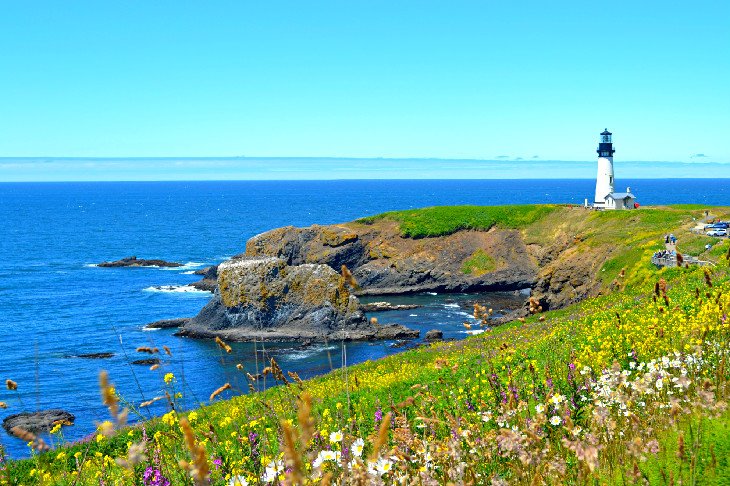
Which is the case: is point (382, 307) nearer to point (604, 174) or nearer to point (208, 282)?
point (208, 282)

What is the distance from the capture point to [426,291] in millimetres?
74500

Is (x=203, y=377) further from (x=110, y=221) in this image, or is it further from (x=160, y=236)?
(x=110, y=221)

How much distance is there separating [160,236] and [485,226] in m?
78.2

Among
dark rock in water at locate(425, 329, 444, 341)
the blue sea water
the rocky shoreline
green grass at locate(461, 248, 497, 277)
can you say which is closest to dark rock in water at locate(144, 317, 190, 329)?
the rocky shoreline

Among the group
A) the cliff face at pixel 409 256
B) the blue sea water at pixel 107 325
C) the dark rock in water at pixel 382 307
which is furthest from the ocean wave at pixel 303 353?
the cliff face at pixel 409 256

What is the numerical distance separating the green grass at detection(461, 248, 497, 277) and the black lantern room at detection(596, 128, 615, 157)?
22081mm

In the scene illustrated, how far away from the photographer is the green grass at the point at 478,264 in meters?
75.9

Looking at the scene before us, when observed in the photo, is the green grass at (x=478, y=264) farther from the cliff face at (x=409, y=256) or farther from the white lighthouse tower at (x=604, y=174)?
the white lighthouse tower at (x=604, y=174)

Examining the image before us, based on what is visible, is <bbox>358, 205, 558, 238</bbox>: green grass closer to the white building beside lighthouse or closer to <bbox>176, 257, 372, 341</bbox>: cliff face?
the white building beside lighthouse

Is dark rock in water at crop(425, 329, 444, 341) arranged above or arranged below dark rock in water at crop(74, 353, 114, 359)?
above

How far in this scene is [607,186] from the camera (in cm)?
8450

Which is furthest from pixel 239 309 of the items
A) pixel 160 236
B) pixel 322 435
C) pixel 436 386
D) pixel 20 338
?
pixel 160 236

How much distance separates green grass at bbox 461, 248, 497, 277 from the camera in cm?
7594

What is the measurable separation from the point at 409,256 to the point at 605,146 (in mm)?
30617
